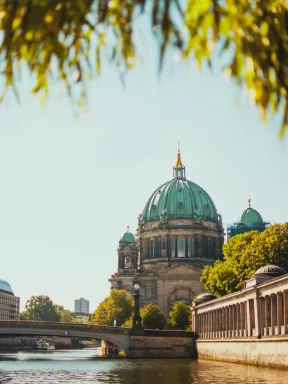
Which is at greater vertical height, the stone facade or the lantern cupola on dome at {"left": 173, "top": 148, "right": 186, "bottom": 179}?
the lantern cupola on dome at {"left": 173, "top": 148, "right": 186, "bottom": 179}

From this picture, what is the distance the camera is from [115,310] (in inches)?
5192

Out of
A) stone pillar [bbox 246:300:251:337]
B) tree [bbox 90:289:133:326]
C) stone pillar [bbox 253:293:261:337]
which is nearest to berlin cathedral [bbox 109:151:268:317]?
tree [bbox 90:289:133:326]

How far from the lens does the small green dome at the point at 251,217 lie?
6447 inches

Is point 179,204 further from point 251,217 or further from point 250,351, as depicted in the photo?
point 250,351

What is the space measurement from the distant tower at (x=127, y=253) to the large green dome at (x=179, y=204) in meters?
6.34

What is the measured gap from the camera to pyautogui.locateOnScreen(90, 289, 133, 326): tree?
13188 cm

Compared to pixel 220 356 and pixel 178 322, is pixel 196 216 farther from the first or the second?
pixel 220 356

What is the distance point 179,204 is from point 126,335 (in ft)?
210

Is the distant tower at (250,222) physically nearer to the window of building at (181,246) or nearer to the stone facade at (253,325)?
the window of building at (181,246)

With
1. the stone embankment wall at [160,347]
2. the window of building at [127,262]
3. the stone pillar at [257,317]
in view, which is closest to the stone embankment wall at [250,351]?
the stone pillar at [257,317]

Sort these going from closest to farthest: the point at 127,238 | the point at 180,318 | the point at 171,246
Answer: the point at 180,318
the point at 171,246
the point at 127,238

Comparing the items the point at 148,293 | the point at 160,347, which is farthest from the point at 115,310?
the point at 160,347

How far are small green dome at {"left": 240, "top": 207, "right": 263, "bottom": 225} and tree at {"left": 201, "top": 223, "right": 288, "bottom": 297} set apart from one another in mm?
65505

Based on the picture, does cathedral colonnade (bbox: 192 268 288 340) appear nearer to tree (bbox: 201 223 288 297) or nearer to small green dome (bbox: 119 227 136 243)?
tree (bbox: 201 223 288 297)
